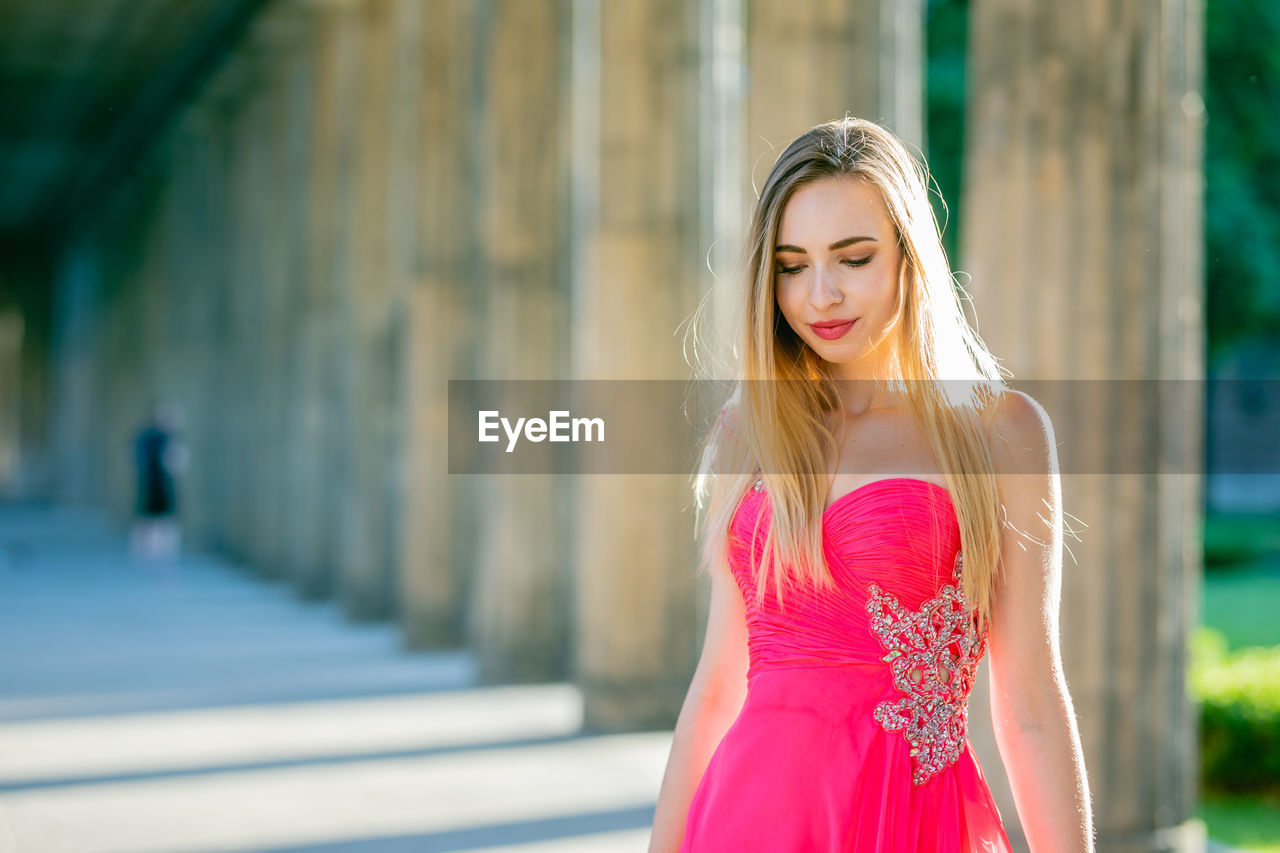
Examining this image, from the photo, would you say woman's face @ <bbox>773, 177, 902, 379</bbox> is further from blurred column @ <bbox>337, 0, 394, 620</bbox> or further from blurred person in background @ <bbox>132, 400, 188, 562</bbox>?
blurred person in background @ <bbox>132, 400, 188, 562</bbox>

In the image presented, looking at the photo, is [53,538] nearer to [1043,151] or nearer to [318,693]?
[318,693]

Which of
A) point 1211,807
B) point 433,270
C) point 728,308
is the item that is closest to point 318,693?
point 433,270

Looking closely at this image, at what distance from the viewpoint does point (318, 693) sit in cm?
1220

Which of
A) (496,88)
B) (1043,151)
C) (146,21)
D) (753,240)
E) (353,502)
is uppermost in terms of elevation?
(146,21)

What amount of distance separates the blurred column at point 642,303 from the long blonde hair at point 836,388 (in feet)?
24.7

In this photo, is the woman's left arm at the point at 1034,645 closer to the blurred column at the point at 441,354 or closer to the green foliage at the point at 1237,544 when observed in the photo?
the blurred column at the point at 441,354

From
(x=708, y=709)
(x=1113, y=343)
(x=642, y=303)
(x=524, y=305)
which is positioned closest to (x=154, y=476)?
(x=524, y=305)

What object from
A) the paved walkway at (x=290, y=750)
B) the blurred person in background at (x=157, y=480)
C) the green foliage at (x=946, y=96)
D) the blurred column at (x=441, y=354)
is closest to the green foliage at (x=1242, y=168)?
the green foliage at (x=946, y=96)

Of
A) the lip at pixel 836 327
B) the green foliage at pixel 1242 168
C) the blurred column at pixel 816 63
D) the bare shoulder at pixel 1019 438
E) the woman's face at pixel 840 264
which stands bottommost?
the bare shoulder at pixel 1019 438

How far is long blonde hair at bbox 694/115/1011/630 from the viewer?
7.58 feet

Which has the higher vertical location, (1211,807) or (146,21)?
Answer: (146,21)

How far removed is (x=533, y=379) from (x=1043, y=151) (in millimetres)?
6124

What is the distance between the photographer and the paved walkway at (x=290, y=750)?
24.9 ft
